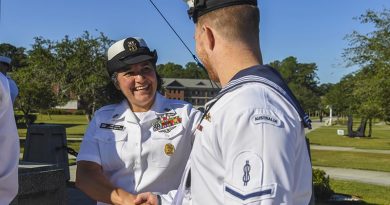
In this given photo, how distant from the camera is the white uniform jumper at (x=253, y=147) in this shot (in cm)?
145

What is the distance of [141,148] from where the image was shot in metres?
2.98

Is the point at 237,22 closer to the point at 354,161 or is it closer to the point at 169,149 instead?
the point at 169,149

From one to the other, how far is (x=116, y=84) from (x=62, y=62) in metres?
26.9

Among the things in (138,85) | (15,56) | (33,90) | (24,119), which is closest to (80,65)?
(33,90)

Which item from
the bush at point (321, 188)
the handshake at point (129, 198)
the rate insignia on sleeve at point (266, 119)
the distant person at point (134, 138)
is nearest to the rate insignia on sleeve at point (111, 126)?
the distant person at point (134, 138)

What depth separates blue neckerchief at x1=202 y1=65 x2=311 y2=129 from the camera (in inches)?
64.2

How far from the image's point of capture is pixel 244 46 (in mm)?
1735

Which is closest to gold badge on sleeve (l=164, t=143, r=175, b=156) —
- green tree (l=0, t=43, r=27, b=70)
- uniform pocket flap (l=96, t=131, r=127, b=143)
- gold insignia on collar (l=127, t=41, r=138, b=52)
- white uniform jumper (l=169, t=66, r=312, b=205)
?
uniform pocket flap (l=96, t=131, r=127, b=143)

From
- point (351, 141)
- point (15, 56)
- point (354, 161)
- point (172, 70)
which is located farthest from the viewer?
point (172, 70)

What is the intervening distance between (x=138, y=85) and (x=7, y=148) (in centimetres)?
114

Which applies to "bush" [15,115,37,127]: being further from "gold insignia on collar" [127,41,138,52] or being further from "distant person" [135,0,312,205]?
"distant person" [135,0,312,205]

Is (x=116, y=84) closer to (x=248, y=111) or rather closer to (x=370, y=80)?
(x=248, y=111)

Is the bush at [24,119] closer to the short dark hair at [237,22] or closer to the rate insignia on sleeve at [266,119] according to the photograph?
the short dark hair at [237,22]

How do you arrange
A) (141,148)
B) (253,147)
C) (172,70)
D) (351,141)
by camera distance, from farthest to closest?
1. (172,70)
2. (351,141)
3. (141,148)
4. (253,147)
